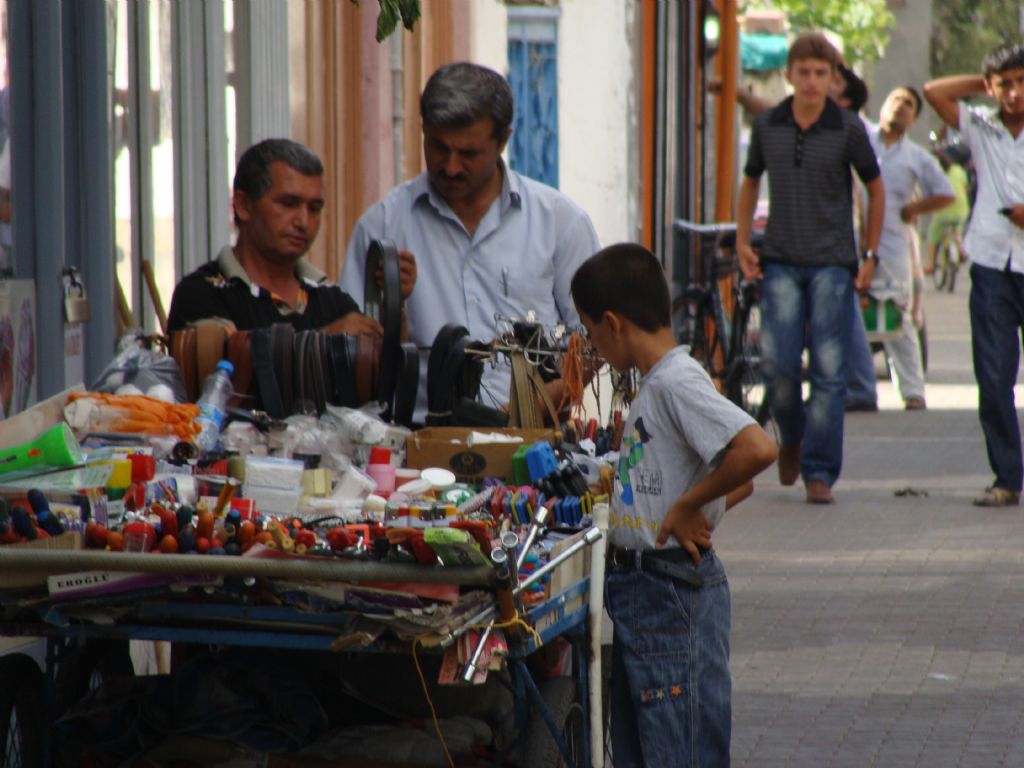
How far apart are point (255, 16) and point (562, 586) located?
570 cm

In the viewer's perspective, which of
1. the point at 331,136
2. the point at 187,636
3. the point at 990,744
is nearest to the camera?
the point at 187,636

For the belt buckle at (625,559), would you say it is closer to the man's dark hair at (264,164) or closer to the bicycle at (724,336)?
the man's dark hair at (264,164)

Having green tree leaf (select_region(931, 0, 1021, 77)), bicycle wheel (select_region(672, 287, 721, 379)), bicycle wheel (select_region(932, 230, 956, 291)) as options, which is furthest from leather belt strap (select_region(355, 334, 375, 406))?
green tree leaf (select_region(931, 0, 1021, 77))

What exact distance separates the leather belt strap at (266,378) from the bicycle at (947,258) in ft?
95.4

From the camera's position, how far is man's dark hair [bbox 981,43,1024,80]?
9.73 m

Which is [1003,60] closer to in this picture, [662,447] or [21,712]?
[662,447]

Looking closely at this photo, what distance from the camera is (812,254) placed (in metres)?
10.3

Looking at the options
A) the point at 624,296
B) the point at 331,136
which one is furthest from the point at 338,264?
the point at 624,296

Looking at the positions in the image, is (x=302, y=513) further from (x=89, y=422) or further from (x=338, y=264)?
(x=338, y=264)

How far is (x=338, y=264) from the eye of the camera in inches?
442

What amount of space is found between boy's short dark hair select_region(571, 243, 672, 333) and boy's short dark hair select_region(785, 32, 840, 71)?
6.21 metres

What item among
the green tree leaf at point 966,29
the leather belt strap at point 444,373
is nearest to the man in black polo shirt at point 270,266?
the leather belt strap at point 444,373

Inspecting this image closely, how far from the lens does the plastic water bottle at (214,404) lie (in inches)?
185

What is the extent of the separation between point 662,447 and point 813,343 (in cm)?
603
